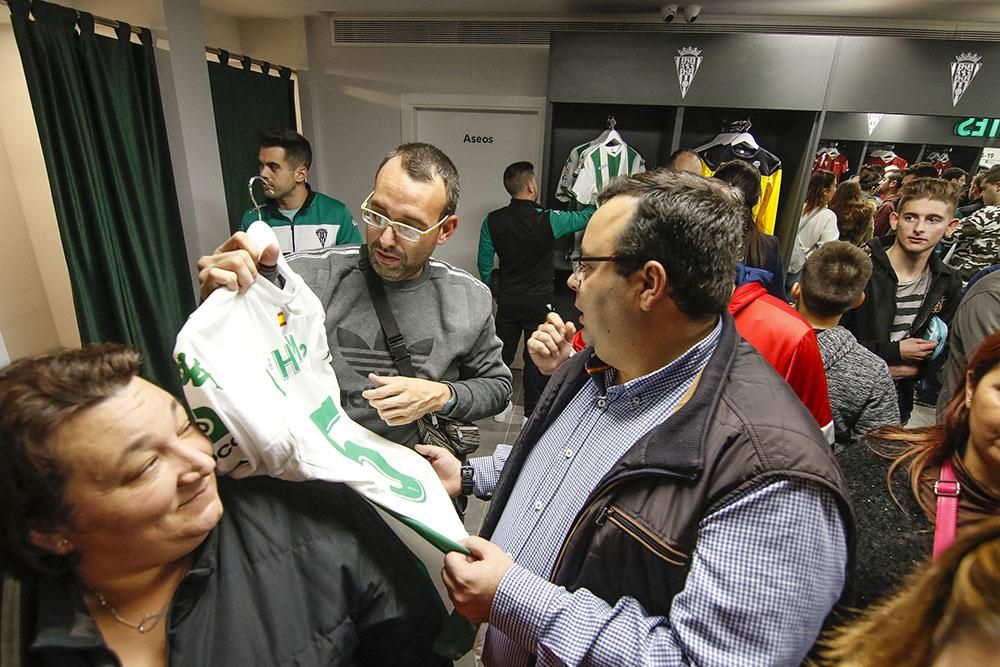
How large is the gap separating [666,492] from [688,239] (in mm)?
453

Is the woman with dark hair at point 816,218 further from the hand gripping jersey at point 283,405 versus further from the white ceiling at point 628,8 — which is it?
the hand gripping jersey at point 283,405

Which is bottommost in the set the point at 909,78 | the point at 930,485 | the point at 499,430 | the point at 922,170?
the point at 499,430

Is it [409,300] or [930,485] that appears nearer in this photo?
[930,485]

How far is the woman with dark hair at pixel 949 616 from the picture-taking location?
55 centimetres

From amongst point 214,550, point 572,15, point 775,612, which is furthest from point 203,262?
point 572,15

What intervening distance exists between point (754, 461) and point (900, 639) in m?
0.26

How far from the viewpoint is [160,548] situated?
2.69 feet

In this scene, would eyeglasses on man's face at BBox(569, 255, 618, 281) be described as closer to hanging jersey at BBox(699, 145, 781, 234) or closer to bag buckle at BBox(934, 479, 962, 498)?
bag buckle at BBox(934, 479, 962, 498)

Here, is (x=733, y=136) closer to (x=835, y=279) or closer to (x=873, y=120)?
(x=873, y=120)

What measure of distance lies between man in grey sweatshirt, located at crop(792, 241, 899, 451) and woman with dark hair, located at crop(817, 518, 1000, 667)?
4.04 feet

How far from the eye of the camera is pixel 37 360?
0.78 m

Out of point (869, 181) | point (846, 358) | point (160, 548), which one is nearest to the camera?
point (160, 548)

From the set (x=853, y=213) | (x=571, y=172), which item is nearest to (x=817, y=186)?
(x=853, y=213)

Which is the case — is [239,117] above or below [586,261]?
above
